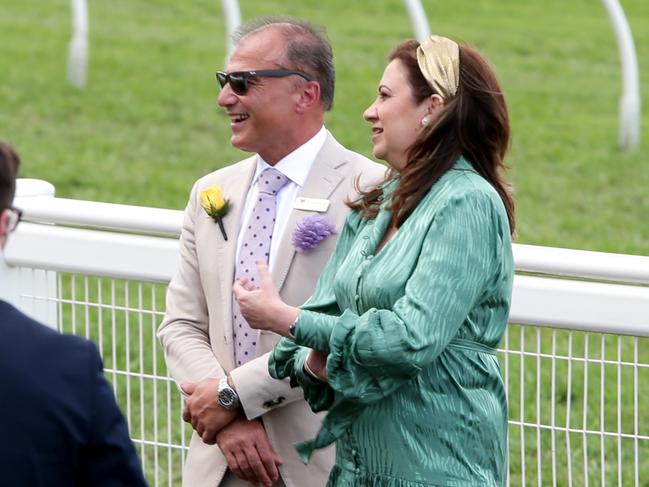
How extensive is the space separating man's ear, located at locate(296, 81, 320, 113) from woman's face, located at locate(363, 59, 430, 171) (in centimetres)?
67

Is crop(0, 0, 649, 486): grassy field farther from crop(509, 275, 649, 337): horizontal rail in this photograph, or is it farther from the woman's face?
the woman's face

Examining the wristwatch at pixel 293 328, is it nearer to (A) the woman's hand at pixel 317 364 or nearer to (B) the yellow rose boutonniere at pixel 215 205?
(A) the woman's hand at pixel 317 364

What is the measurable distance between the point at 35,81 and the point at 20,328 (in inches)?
458

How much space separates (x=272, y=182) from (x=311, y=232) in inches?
10.4

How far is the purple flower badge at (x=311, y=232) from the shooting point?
169 inches

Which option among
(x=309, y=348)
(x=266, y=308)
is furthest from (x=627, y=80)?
(x=266, y=308)

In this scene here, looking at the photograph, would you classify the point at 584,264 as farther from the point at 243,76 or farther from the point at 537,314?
the point at 243,76

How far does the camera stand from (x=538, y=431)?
452 centimetres

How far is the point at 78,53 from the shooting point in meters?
13.8

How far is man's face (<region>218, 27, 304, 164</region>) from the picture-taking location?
4.46m

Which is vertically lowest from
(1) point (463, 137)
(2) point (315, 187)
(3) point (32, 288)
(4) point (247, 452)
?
(4) point (247, 452)

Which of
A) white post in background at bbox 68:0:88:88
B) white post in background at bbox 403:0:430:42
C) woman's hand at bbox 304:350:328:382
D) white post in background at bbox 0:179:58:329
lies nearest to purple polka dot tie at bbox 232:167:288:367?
woman's hand at bbox 304:350:328:382

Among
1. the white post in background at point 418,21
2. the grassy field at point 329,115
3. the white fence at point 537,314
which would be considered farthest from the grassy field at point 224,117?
the white fence at point 537,314

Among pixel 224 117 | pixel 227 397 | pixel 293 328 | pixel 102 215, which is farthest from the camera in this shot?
pixel 224 117
